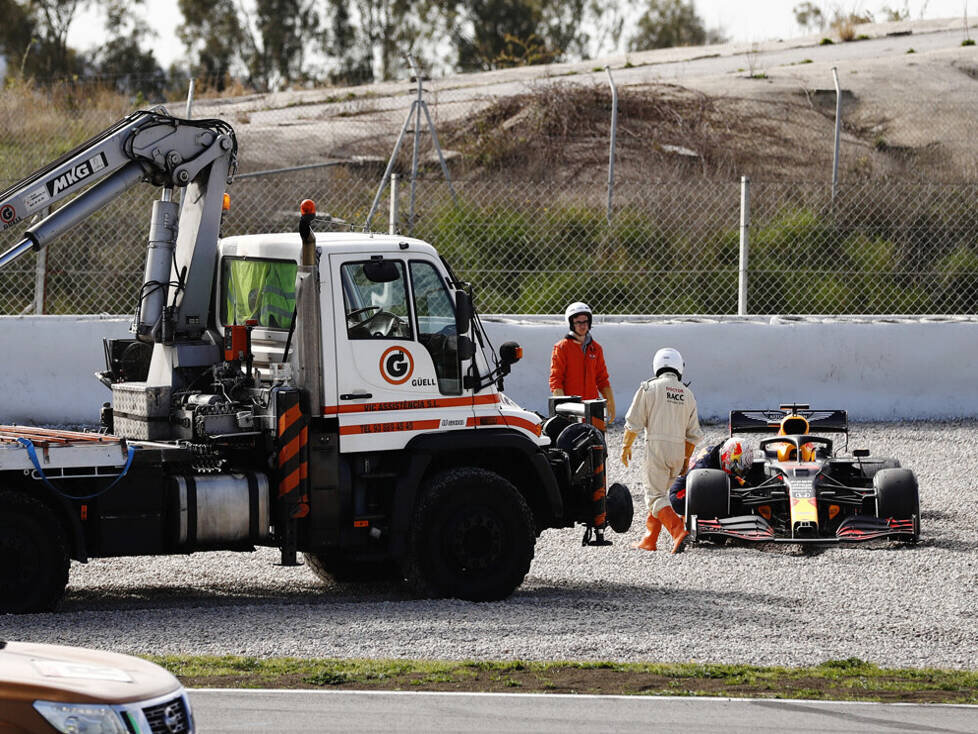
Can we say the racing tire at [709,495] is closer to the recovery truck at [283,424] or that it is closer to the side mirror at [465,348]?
the recovery truck at [283,424]

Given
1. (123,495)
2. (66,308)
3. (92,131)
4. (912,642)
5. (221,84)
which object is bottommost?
(912,642)

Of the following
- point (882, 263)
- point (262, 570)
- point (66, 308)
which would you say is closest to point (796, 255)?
point (882, 263)

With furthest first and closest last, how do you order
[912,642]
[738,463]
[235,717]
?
[738,463]
[912,642]
[235,717]

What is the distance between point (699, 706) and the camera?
7.82 meters

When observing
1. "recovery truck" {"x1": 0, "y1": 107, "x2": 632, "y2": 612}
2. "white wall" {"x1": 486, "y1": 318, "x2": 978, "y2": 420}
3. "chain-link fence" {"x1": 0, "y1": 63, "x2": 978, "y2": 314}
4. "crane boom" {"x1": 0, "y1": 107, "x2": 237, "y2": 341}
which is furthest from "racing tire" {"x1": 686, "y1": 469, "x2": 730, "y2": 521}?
"chain-link fence" {"x1": 0, "y1": 63, "x2": 978, "y2": 314}

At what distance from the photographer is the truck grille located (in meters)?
5.41

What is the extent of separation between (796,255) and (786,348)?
3.26m

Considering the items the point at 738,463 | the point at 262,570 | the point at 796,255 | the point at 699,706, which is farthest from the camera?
the point at 796,255

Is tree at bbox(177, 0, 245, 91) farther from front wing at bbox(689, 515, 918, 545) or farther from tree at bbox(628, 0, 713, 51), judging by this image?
front wing at bbox(689, 515, 918, 545)

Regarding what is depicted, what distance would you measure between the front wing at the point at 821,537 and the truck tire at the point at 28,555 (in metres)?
5.17

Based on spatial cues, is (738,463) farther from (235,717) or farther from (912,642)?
(235,717)

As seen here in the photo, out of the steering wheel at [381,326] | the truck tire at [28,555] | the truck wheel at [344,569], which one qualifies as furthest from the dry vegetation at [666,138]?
the truck tire at [28,555]

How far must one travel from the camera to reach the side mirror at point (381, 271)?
34.1 ft

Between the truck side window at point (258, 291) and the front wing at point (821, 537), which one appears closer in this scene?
the truck side window at point (258, 291)
